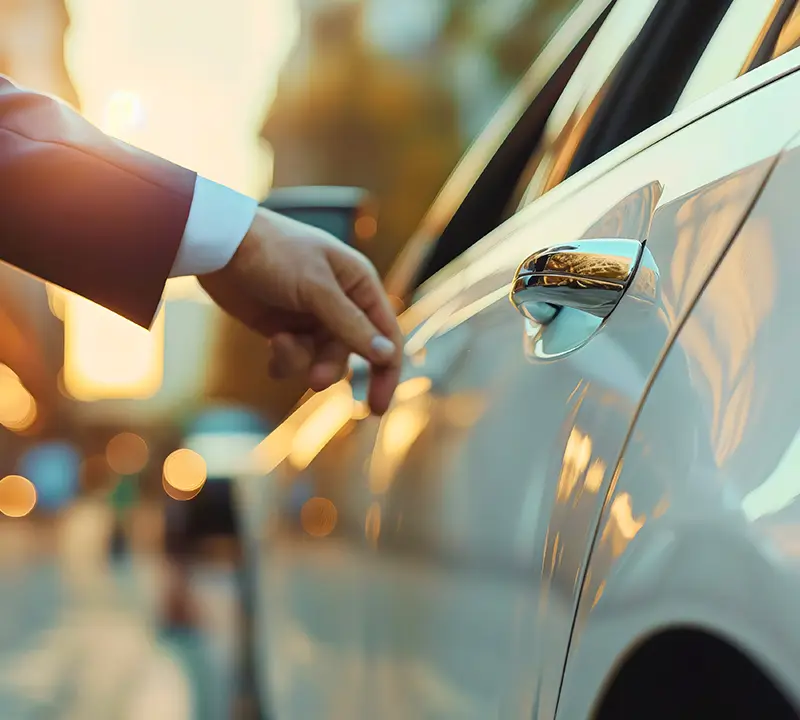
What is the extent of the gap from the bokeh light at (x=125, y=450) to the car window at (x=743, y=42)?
33.6 m

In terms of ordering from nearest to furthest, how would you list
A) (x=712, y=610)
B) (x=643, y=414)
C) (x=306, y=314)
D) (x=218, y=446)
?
1. (x=712, y=610)
2. (x=643, y=414)
3. (x=306, y=314)
4. (x=218, y=446)

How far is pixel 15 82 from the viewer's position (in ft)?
5.33

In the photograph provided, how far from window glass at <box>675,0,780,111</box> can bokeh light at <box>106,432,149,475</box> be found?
33550 mm

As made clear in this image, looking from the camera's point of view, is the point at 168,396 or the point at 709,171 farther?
the point at 168,396

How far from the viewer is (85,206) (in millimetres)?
1587

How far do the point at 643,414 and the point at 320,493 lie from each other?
1112mm

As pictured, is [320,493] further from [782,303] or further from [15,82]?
[782,303]

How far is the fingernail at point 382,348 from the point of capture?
165cm

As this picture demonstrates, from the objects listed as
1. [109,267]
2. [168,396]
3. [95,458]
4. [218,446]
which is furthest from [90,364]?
[109,267]

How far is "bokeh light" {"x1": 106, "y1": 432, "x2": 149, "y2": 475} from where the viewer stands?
34481 mm

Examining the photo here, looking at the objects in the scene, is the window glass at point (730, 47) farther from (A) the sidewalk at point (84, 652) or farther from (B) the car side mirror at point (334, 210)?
(A) the sidewalk at point (84, 652)

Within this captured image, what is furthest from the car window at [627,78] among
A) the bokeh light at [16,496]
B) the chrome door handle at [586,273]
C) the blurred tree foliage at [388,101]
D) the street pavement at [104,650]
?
the bokeh light at [16,496]

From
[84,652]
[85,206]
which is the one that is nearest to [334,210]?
[85,206]

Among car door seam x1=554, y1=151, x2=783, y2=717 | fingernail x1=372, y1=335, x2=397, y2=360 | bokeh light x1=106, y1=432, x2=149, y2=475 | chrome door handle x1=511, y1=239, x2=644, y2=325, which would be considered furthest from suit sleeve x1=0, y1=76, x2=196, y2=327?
bokeh light x1=106, y1=432, x2=149, y2=475
